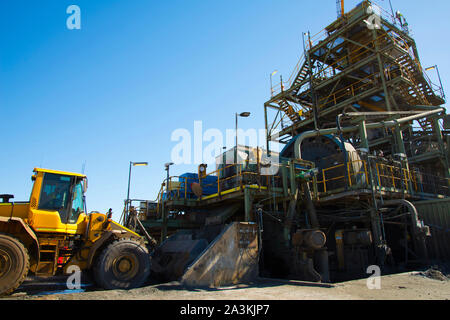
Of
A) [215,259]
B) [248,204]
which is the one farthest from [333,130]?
[215,259]

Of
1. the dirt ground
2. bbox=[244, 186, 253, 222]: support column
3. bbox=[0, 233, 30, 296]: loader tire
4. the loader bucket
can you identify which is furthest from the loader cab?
bbox=[244, 186, 253, 222]: support column

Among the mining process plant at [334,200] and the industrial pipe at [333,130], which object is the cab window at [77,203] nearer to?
the mining process plant at [334,200]

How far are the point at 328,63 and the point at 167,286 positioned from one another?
71.0 ft

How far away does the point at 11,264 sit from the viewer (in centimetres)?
691

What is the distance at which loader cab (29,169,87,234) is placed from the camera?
788 cm

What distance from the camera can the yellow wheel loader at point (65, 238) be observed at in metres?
7.45

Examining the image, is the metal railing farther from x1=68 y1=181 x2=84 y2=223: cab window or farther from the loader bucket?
x1=68 y1=181 x2=84 y2=223: cab window

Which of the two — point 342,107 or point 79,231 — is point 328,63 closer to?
point 342,107

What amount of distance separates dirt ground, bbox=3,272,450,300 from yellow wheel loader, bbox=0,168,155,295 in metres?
0.52

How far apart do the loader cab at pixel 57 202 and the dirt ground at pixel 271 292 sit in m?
1.40

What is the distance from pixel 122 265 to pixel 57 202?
2.45 meters

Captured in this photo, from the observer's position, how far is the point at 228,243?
32.4ft

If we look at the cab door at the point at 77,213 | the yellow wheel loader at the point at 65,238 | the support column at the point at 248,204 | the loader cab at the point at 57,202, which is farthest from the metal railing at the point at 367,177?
the loader cab at the point at 57,202
